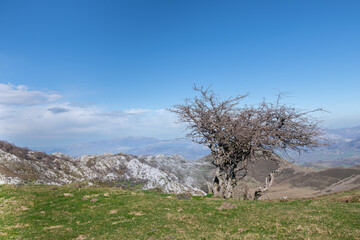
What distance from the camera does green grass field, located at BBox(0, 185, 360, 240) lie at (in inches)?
653

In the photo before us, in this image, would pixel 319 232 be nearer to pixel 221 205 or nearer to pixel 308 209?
pixel 308 209

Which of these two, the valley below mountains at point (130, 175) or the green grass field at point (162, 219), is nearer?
the green grass field at point (162, 219)

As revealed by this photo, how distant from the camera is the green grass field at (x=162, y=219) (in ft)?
54.4

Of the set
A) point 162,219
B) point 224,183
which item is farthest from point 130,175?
point 162,219

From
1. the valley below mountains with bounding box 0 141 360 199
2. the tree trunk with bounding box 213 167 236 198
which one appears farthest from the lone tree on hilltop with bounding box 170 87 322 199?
the valley below mountains with bounding box 0 141 360 199

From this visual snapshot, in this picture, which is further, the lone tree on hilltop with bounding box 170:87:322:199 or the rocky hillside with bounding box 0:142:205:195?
the rocky hillside with bounding box 0:142:205:195

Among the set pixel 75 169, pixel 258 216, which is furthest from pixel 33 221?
pixel 75 169

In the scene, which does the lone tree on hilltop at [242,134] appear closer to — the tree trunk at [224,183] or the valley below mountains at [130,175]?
the tree trunk at [224,183]

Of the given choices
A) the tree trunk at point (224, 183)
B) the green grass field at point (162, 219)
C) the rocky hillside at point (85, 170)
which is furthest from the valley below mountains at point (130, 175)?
the green grass field at point (162, 219)

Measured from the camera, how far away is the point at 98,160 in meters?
170

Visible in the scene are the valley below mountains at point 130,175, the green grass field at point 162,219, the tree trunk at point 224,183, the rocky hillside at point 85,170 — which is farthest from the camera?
the valley below mountains at point 130,175

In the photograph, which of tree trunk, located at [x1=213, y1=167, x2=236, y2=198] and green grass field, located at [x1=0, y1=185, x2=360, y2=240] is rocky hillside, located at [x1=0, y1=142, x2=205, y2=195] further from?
tree trunk, located at [x1=213, y1=167, x2=236, y2=198]

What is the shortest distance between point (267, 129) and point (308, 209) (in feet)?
36.6

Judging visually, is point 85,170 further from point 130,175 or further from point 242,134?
point 242,134
